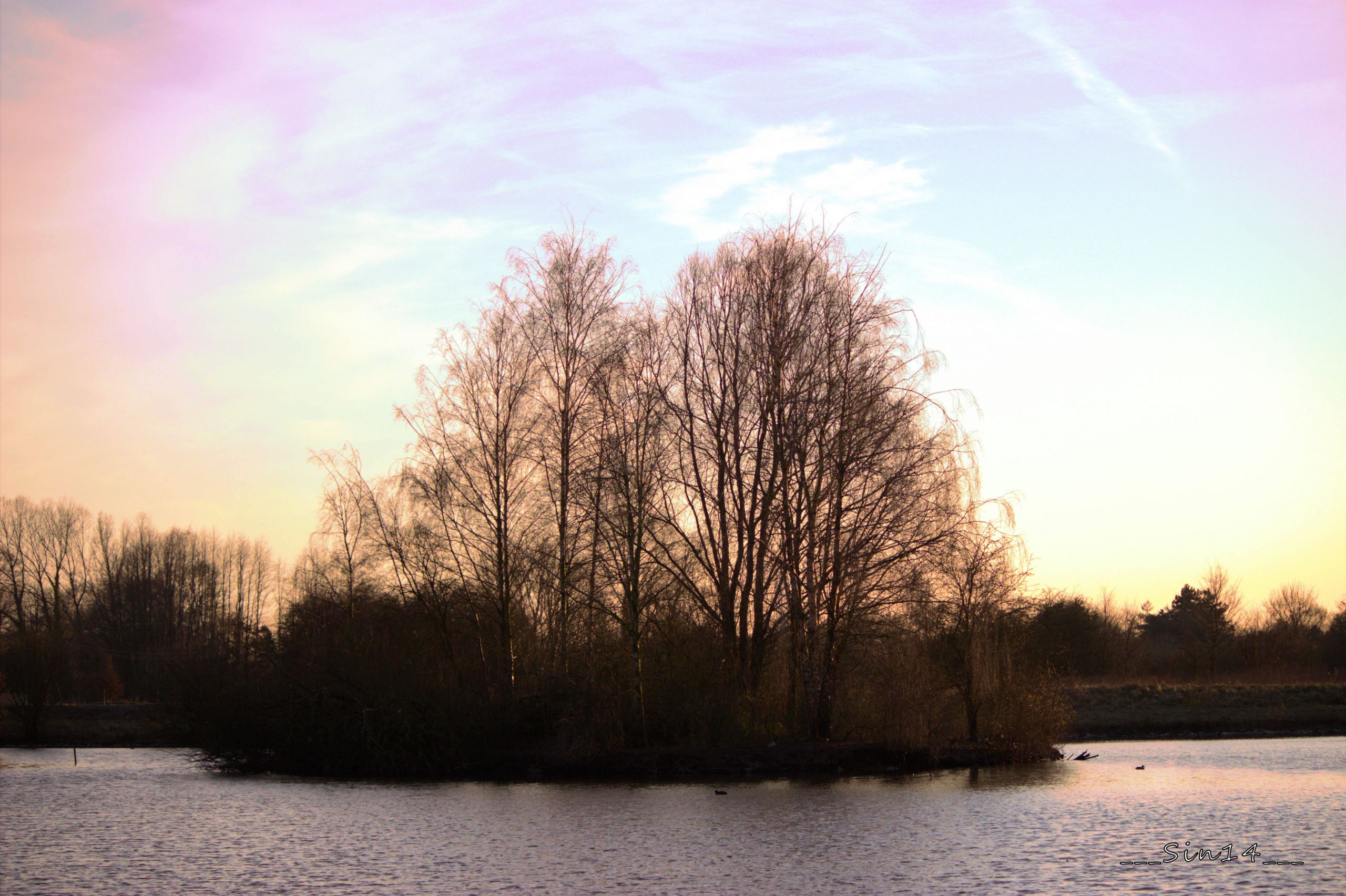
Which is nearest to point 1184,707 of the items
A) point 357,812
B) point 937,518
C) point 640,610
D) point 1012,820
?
point 937,518

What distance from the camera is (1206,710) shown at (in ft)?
157

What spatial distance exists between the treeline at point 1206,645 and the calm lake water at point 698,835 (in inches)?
1126

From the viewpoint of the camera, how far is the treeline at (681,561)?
95.9 feet

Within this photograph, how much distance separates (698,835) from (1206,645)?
6020 cm

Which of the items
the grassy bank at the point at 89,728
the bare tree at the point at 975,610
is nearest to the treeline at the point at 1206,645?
the bare tree at the point at 975,610

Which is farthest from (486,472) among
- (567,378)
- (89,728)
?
(89,728)

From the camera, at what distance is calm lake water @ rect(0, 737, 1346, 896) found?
1445cm

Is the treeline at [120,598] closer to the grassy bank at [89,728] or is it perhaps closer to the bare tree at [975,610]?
the grassy bank at [89,728]

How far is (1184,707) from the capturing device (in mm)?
48562

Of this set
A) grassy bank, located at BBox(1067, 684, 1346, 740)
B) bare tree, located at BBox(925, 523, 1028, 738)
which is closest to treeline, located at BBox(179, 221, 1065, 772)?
bare tree, located at BBox(925, 523, 1028, 738)

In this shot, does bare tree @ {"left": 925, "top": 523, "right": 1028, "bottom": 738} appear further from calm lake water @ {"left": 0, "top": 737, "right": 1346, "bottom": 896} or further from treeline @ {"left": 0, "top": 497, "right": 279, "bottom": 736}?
treeline @ {"left": 0, "top": 497, "right": 279, "bottom": 736}

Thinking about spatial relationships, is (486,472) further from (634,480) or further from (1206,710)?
(1206,710)

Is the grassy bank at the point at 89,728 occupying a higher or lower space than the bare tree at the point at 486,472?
lower

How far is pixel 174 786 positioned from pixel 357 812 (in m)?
10.2
